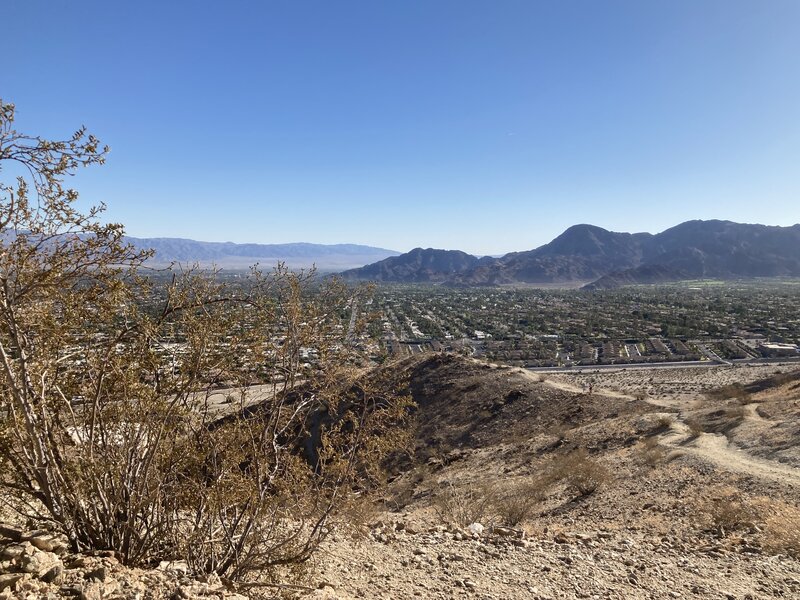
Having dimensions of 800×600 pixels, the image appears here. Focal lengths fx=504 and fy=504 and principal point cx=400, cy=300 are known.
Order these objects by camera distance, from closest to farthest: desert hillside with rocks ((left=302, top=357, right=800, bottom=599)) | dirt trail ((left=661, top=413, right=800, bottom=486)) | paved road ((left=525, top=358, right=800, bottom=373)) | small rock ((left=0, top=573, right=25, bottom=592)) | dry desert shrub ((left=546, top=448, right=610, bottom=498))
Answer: small rock ((left=0, top=573, right=25, bottom=592)) < desert hillside with rocks ((left=302, top=357, right=800, bottom=599)) < dirt trail ((left=661, top=413, right=800, bottom=486)) < dry desert shrub ((left=546, top=448, right=610, bottom=498)) < paved road ((left=525, top=358, right=800, bottom=373))

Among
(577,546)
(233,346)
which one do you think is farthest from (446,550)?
(233,346)

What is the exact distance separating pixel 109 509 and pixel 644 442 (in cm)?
1610

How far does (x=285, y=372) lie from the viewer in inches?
222

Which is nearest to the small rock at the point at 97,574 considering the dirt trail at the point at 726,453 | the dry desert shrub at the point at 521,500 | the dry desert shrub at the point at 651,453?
the dry desert shrub at the point at 521,500

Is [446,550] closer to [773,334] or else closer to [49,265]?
[49,265]

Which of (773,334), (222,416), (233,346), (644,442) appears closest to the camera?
(233,346)

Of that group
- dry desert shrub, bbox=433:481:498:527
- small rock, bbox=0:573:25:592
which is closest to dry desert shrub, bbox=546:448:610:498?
dry desert shrub, bbox=433:481:498:527

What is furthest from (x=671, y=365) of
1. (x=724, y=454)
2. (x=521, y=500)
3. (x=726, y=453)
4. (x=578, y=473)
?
(x=521, y=500)

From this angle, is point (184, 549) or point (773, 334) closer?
point (184, 549)

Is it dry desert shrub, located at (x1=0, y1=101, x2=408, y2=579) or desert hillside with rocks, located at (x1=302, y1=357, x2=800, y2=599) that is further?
desert hillside with rocks, located at (x1=302, y1=357, x2=800, y2=599)

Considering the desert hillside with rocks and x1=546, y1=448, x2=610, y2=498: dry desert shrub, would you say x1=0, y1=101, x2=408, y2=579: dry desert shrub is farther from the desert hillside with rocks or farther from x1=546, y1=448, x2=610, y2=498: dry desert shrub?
x1=546, y1=448, x2=610, y2=498: dry desert shrub

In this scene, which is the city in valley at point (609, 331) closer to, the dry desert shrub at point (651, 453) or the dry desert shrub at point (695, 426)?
the dry desert shrub at point (695, 426)

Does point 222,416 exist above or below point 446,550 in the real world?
above

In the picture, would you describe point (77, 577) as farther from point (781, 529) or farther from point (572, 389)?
point (572, 389)
